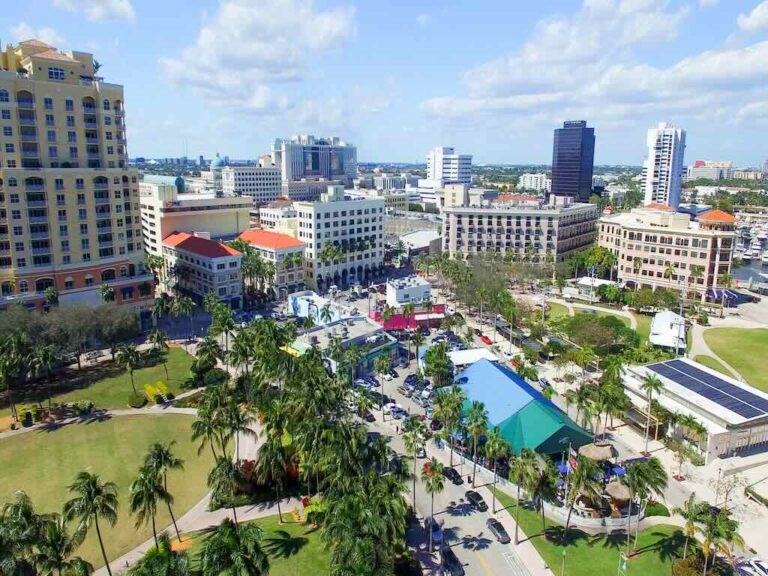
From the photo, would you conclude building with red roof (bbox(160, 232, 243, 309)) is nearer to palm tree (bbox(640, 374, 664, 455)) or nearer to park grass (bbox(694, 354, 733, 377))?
palm tree (bbox(640, 374, 664, 455))

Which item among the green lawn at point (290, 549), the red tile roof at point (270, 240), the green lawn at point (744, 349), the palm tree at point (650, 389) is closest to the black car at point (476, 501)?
the green lawn at point (290, 549)

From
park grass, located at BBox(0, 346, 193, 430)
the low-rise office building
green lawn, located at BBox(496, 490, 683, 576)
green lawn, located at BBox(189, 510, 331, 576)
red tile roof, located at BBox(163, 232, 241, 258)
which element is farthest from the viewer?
the low-rise office building

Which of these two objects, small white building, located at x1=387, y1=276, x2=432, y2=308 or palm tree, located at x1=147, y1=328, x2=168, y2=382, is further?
small white building, located at x1=387, y1=276, x2=432, y2=308

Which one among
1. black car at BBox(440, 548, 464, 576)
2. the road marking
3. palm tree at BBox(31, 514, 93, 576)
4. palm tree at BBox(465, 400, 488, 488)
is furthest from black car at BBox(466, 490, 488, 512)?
palm tree at BBox(31, 514, 93, 576)

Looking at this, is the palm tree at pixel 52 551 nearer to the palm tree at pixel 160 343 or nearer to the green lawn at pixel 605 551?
the green lawn at pixel 605 551

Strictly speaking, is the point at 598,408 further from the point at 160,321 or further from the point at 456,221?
the point at 456,221

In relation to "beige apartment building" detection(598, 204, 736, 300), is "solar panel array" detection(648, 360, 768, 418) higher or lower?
lower

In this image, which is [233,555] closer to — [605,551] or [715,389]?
[605,551]

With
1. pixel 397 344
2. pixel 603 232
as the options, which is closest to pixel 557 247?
pixel 603 232
